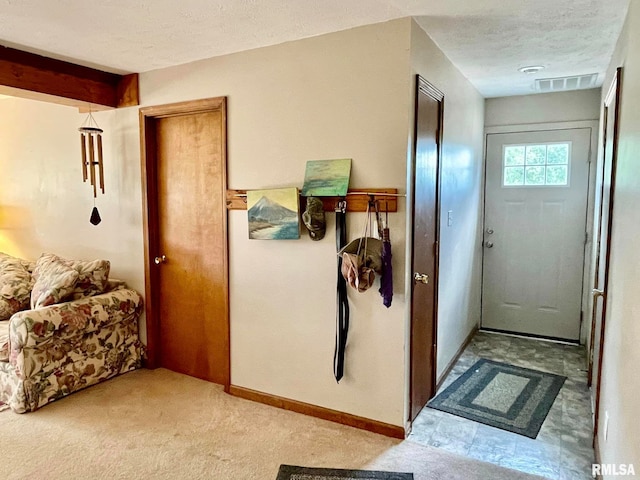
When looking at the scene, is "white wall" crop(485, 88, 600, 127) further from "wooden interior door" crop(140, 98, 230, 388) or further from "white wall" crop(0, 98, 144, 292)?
"white wall" crop(0, 98, 144, 292)

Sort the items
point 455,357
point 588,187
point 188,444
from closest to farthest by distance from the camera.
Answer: point 188,444, point 455,357, point 588,187

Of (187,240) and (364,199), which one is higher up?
(364,199)

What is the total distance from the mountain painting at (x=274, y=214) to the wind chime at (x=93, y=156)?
146 cm

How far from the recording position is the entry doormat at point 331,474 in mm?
2143

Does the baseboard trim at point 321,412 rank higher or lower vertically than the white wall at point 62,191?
lower

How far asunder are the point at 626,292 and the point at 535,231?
269 centimetres

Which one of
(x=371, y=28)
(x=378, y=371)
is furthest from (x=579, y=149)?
(x=378, y=371)

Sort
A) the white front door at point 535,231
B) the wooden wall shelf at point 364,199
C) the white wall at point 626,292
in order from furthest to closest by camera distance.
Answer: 1. the white front door at point 535,231
2. the wooden wall shelf at point 364,199
3. the white wall at point 626,292

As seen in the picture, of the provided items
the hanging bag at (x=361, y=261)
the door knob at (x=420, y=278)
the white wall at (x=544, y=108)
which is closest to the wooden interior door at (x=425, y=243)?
the door knob at (x=420, y=278)

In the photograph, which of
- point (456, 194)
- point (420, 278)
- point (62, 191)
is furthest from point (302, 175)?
point (62, 191)

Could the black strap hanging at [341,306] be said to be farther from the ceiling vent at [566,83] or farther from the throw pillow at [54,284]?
the ceiling vent at [566,83]

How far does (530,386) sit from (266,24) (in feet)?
9.64

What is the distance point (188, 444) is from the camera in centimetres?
243

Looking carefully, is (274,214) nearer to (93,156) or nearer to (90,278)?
(90,278)
